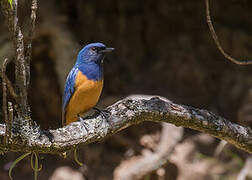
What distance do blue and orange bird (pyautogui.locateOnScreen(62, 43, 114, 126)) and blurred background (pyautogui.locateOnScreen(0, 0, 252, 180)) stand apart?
2.14 metres

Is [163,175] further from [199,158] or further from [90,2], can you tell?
[90,2]

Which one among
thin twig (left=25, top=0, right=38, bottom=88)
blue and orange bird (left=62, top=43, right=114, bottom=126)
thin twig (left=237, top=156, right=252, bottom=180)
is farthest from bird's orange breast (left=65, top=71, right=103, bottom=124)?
thin twig (left=237, top=156, right=252, bottom=180)

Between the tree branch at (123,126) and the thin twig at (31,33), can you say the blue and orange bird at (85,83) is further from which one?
the thin twig at (31,33)

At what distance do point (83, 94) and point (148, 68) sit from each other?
4.06 metres

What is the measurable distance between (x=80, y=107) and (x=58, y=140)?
174 cm

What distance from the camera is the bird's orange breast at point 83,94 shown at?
4.09 m

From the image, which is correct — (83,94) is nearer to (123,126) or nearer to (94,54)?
(94,54)

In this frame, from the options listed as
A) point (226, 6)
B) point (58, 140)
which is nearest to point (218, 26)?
point (226, 6)

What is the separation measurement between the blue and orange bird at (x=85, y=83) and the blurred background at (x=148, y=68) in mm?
2140

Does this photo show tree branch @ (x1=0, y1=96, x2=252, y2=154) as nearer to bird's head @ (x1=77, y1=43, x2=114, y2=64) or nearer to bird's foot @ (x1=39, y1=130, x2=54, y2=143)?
bird's foot @ (x1=39, y1=130, x2=54, y2=143)

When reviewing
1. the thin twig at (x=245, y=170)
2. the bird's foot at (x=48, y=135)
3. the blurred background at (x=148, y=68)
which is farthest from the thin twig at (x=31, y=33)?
the thin twig at (x=245, y=170)

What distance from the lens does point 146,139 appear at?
704cm

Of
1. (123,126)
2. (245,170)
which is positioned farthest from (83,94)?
(245,170)

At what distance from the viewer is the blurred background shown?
6.64 meters
